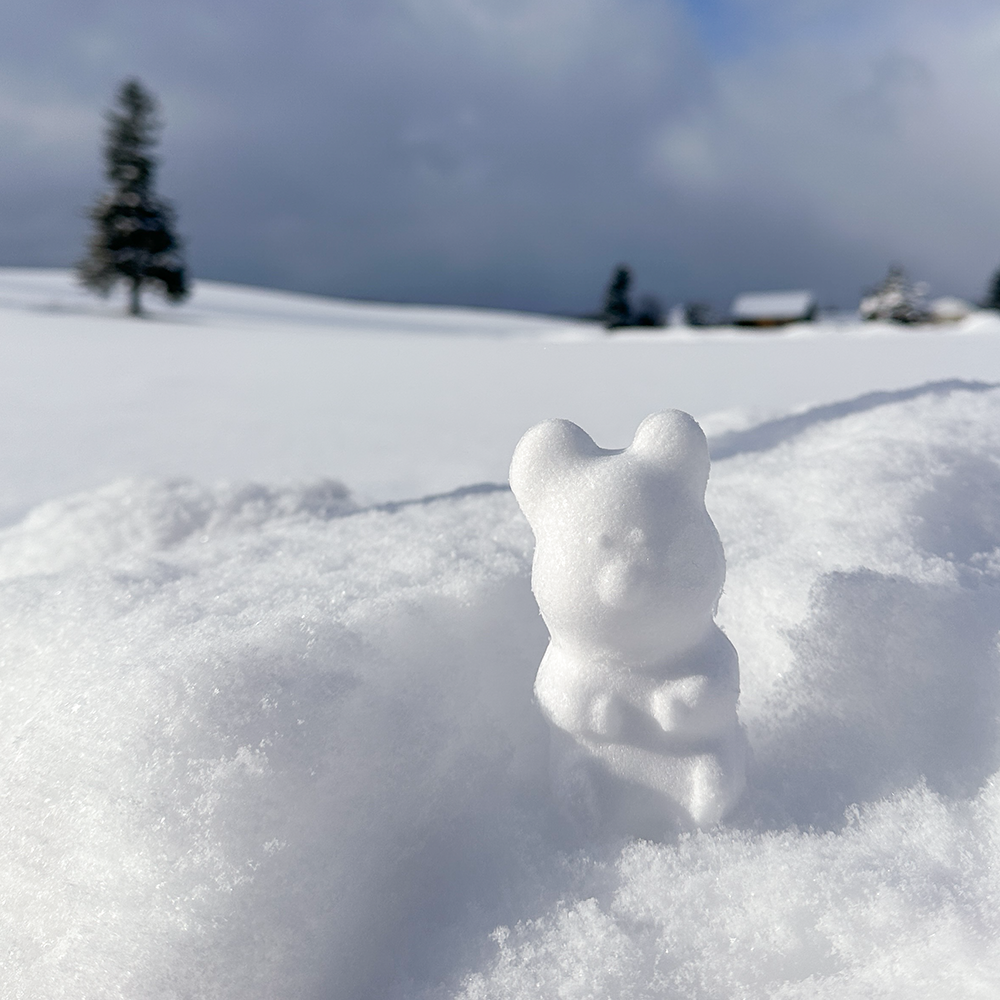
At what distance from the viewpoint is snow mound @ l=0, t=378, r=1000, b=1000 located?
1096 millimetres

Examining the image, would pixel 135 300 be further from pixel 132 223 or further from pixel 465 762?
pixel 465 762

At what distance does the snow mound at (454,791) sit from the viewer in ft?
3.59

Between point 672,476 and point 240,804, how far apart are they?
896 millimetres

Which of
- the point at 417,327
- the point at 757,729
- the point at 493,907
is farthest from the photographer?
the point at 417,327

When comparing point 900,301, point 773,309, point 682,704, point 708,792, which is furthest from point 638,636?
point 773,309

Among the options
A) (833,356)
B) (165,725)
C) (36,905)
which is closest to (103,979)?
(36,905)

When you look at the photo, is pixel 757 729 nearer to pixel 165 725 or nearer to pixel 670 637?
pixel 670 637

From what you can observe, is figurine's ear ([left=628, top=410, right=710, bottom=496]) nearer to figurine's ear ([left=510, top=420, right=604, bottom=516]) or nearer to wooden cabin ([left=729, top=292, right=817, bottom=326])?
figurine's ear ([left=510, top=420, right=604, bottom=516])

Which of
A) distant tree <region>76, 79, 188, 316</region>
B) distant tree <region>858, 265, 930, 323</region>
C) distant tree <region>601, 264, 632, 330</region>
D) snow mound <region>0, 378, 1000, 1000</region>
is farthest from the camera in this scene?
distant tree <region>601, 264, 632, 330</region>

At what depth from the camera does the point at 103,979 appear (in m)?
1.04

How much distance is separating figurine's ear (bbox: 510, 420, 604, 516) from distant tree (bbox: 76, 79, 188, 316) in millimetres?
19789

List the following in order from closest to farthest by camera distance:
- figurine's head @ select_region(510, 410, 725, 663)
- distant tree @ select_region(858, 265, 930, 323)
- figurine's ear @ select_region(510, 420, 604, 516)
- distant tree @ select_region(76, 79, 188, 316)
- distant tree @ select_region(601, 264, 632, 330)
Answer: figurine's head @ select_region(510, 410, 725, 663), figurine's ear @ select_region(510, 420, 604, 516), distant tree @ select_region(76, 79, 188, 316), distant tree @ select_region(858, 265, 930, 323), distant tree @ select_region(601, 264, 632, 330)

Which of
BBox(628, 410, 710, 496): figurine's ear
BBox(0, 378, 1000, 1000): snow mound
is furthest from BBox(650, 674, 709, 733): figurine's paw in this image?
BBox(628, 410, 710, 496): figurine's ear

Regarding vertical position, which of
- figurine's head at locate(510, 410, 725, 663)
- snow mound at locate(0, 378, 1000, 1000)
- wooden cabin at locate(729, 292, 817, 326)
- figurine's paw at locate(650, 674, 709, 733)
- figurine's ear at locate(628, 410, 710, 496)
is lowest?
snow mound at locate(0, 378, 1000, 1000)
